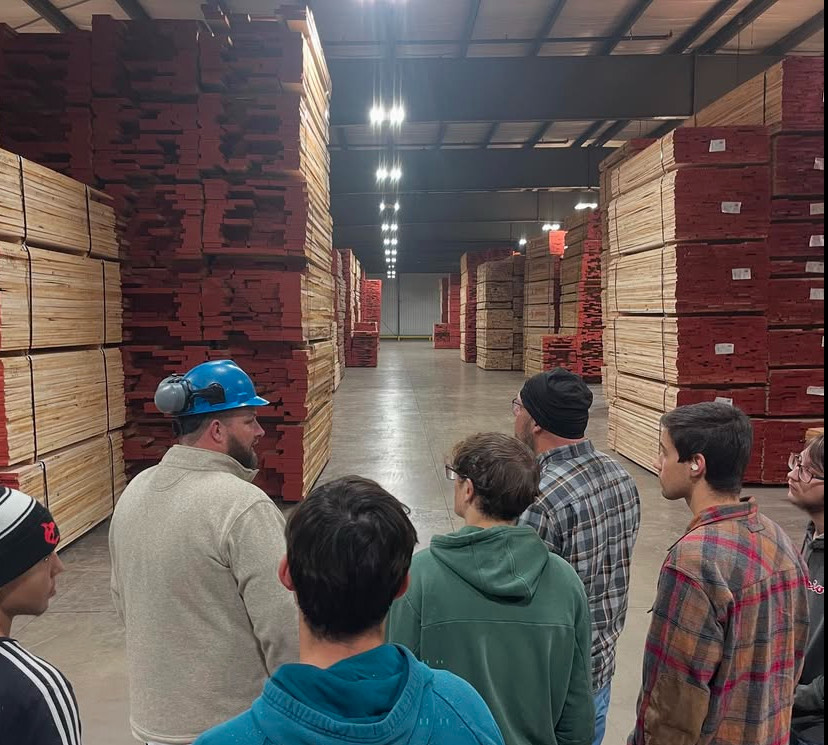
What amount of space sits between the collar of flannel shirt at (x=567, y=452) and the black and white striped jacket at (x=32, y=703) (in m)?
1.72

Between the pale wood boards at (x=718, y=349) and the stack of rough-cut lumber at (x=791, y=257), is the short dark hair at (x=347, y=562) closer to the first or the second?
the pale wood boards at (x=718, y=349)

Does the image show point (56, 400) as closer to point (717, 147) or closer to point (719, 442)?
point (719, 442)

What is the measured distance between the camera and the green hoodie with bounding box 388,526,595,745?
5.72 feet

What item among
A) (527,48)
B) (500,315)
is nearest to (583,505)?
(527,48)

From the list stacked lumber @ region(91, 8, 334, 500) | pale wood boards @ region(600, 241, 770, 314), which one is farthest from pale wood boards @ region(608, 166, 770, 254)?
stacked lumber @ region(91, 8, 334, 500)

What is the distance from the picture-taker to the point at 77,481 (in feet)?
19.6

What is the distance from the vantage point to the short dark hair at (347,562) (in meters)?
1.19

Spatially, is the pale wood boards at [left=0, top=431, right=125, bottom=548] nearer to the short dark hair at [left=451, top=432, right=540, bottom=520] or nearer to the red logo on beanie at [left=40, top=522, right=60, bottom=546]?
the red logo on beanie at [left=40, top=522, right=60, bottom=546]

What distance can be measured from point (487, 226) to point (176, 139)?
21.2 metres

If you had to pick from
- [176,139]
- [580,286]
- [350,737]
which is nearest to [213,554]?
[350,737]

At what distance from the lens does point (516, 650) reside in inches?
69.0

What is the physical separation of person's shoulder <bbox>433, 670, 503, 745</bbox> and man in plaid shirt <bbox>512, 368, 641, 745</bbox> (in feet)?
3.86

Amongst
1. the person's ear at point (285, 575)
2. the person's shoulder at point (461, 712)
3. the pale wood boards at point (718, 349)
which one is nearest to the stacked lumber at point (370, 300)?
the pale wood boards at point (718, 349)

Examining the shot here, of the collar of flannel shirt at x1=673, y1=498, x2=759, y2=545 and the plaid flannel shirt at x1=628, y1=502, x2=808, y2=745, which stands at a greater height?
the collar of flannel shirt at x1=673, y1=498, x2=759, y2=545
